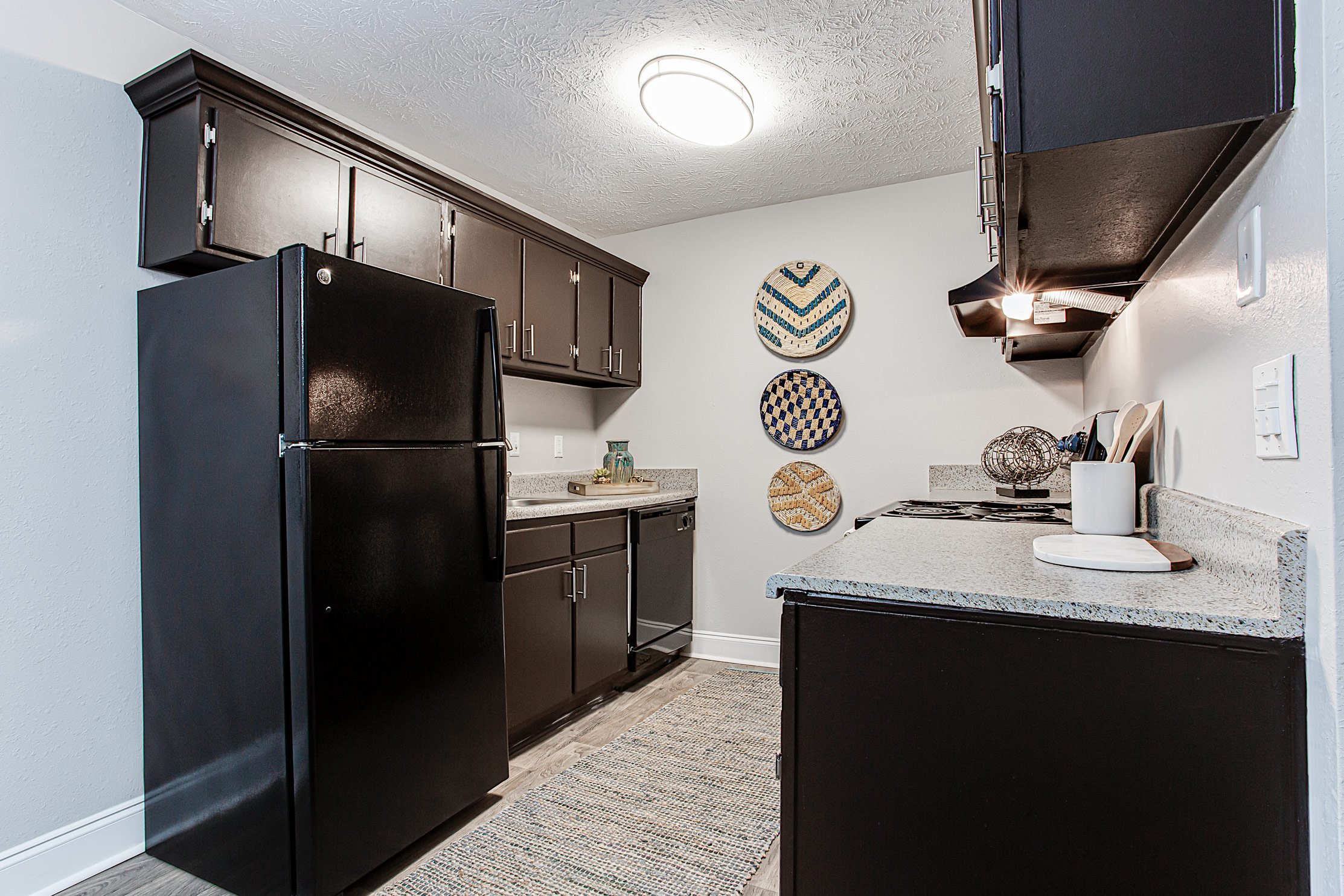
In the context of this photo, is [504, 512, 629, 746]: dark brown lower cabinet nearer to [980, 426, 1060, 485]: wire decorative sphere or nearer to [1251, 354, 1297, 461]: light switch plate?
[980, 426, 1060, 485]: wire decorative sphere

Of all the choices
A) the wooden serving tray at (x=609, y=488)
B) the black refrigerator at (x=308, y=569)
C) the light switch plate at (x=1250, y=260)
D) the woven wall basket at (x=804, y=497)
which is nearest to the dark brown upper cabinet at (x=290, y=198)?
the black refrigerator at (x=308, y=569)

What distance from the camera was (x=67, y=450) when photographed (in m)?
1.83

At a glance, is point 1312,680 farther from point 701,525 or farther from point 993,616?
point 701,525

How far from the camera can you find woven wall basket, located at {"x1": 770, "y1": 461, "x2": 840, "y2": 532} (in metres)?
3.44

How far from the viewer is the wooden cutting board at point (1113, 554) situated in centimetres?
105

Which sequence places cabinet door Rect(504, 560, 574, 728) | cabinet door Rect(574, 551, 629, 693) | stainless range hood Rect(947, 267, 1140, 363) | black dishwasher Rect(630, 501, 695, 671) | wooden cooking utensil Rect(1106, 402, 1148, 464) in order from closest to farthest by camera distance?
wooden cooking utensil Rect(1106, 402, 1148, 464) < stainless range hood Rect(947, 267, 1140, 363) < cabinet door Rect(504, 560, 574, 728) < cabinet door Rect(574, 551, 629, 693) < black dishwasher Rect(630, 501, 695, 671)

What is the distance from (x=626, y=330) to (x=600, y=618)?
63.6 inches

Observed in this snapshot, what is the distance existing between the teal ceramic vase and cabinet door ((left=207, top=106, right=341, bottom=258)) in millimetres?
1912

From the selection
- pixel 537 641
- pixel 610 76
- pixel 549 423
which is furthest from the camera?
pixel 549 423

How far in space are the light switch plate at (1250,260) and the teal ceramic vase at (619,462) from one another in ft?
9.80

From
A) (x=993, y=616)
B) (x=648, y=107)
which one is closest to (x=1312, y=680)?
(x=993, y=616)

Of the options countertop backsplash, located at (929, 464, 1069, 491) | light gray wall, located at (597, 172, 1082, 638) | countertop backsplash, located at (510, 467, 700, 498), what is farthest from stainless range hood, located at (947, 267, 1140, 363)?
countertop backsplash, located at (510, 467, 700, 498)

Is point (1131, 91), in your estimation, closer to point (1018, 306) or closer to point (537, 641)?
point (1018, 306)

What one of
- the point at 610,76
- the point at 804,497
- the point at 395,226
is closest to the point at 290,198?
the point at 395,226
